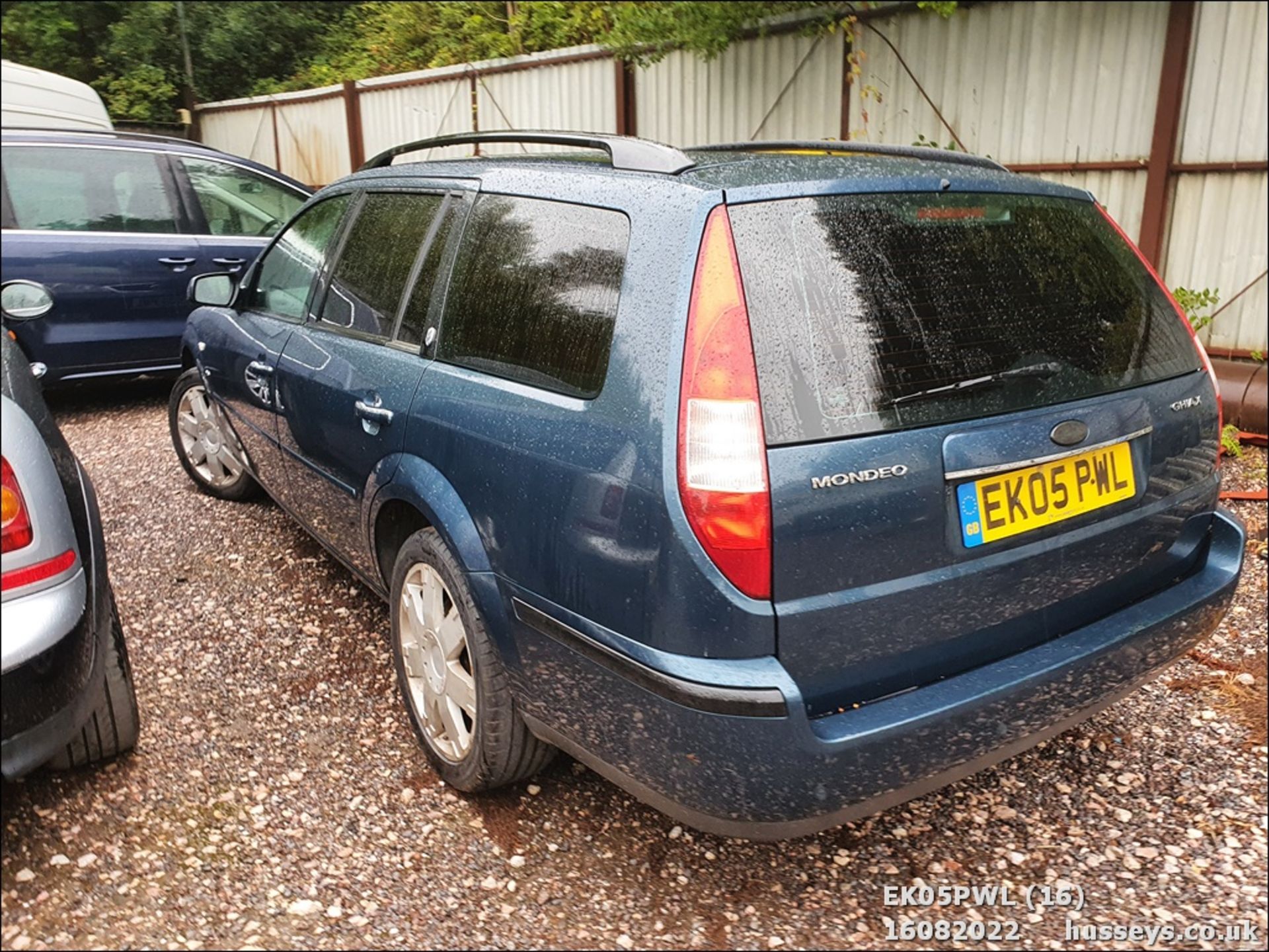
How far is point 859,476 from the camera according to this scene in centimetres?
181

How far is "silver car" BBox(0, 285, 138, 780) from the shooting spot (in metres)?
2.01

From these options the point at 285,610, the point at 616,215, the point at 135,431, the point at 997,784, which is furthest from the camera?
the point at 135,431

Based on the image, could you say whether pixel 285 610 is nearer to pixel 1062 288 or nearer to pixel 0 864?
pixel 0 864

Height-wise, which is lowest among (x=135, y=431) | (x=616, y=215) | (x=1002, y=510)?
(x=135, y=431)

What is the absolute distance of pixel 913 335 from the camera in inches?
76.9

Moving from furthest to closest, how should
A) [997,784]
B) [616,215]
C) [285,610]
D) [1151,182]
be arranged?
[1151,182], [285,610], [997,784], [616,215]

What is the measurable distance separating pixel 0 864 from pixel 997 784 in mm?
2468

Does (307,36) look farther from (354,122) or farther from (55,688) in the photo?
(55,688)

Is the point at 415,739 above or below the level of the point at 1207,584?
below

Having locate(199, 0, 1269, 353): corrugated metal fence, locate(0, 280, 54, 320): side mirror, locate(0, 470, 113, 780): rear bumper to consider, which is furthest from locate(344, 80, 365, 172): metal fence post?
locate(0, 470, 113, 780): rear bumper

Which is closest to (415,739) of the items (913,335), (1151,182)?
(913,335)

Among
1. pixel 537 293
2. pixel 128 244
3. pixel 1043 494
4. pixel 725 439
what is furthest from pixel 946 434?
pixel 128 244

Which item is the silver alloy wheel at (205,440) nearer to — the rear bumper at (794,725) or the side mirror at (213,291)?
the side mirror at (213,291)

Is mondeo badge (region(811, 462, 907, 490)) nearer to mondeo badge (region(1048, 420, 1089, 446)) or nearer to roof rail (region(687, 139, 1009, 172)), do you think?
mondeo badge (region(1048, 420, 1089, 446))
